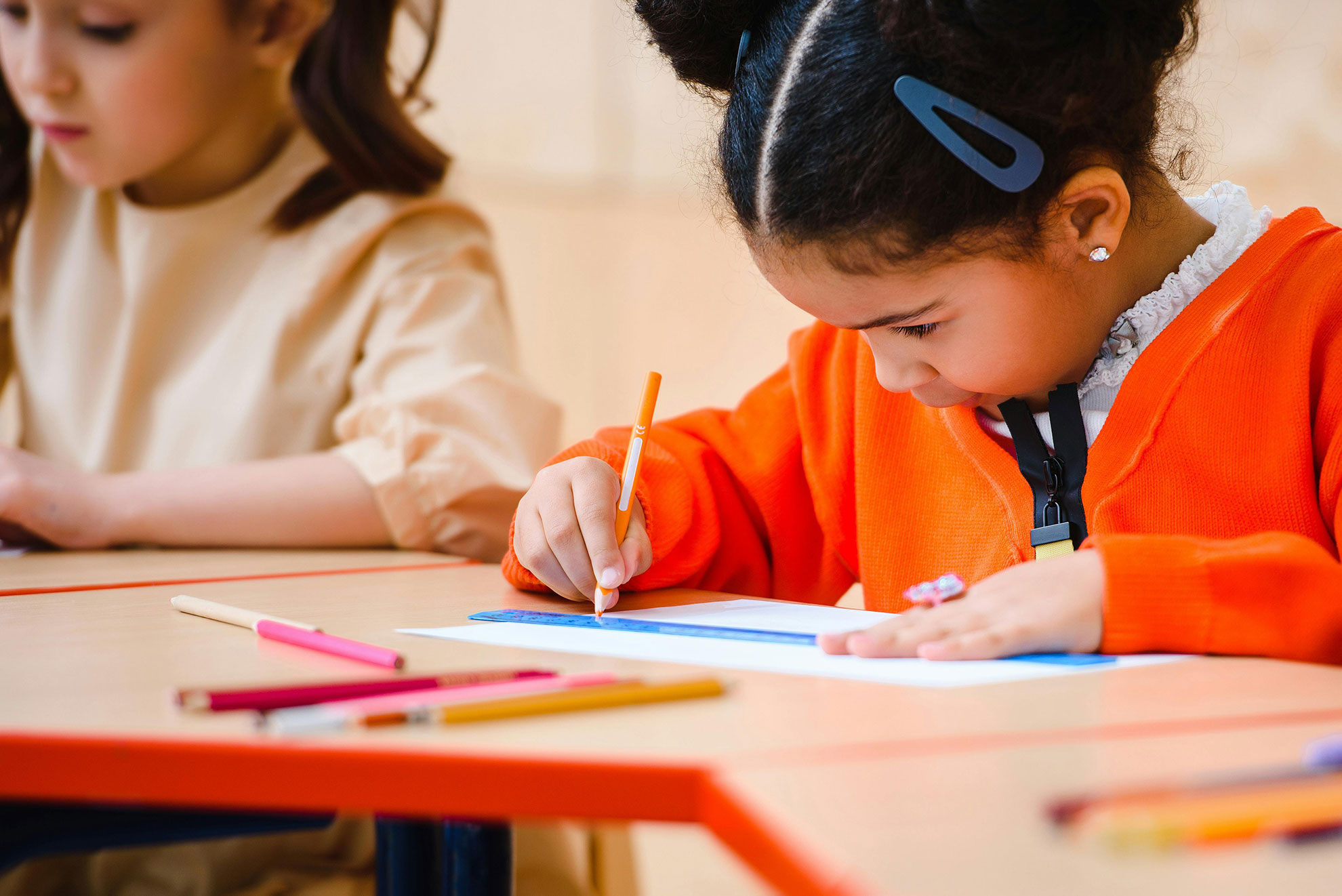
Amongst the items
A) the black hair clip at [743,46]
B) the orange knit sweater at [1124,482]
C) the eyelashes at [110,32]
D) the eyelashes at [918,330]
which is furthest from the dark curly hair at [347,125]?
the eyelashes at [918,330]

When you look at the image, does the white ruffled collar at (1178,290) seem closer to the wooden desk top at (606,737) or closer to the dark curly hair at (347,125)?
the wooden desk top at (606,737)

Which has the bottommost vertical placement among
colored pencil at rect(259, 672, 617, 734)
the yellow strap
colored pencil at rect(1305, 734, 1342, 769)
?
the yellow strap

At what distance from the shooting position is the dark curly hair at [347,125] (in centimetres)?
132

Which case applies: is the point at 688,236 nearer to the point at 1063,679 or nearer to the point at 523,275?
the point at 523,275

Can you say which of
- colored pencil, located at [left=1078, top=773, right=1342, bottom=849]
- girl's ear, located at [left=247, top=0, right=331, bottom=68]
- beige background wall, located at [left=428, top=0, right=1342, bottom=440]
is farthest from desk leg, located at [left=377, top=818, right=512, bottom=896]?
beige background wall, located at [left=428, top=0, right=1342, bottom=440]

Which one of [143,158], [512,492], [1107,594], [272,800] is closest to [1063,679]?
[1107,594]

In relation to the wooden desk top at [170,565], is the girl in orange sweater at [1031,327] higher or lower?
higher

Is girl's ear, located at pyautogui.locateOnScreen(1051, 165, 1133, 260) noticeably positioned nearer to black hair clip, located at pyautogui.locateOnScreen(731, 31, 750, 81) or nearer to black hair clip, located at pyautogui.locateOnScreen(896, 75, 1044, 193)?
black hair clip, located at pyautogui.locateOnScreen(896, 75, 1044, 193)

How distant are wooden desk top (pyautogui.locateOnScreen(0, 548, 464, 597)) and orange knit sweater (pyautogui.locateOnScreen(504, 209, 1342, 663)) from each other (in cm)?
22

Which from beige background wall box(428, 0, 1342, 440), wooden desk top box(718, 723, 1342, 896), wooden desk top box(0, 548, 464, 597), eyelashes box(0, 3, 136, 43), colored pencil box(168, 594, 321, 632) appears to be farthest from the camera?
beige background wall box(428, 0, 1342, 440)

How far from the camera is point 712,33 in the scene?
2.56 ft

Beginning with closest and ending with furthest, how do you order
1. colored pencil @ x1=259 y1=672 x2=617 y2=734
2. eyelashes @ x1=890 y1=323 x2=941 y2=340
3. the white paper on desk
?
colored pencil @ x1=259 y1=672 x2=617 y2=734
the white paper on desk
eyelashes @ x1=890 y1=323 x2=941 y2=340

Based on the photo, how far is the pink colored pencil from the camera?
509mm

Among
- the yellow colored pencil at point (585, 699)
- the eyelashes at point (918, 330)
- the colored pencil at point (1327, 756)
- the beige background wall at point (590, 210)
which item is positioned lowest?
the beige background wall at point (590, 210)
